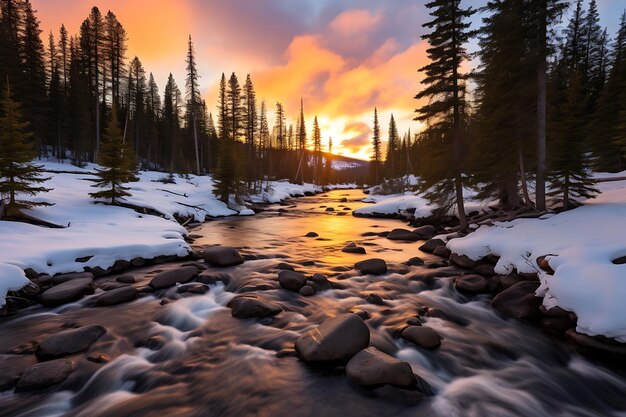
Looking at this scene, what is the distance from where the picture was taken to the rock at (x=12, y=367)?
4.62 metres

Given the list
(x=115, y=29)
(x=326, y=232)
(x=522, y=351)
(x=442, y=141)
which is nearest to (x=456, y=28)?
(x=442, y=141)

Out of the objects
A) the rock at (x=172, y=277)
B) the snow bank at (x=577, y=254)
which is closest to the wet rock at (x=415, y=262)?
the snow bank at (x=577, y=254)

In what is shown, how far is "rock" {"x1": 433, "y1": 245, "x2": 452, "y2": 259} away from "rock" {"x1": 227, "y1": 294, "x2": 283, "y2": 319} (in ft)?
27.3

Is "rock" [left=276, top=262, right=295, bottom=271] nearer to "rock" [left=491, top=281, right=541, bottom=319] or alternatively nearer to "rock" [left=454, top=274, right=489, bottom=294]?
"rock" [left=454, top=274, right=489, bottom=294]

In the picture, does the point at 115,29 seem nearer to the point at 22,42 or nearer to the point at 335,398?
the point at 22,42

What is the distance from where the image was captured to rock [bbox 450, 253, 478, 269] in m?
11.0

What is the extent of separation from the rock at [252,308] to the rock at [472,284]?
552 centimetres

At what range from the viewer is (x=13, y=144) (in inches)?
454

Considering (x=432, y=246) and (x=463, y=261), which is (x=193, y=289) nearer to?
(x=463, y=261)

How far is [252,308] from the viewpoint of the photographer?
7.22m

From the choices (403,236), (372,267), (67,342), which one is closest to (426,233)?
(403,236)

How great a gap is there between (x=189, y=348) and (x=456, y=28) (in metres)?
16.9

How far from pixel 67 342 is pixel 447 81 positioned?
55.1ft

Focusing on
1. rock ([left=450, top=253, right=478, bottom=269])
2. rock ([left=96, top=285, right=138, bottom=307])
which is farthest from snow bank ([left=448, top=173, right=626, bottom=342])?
rock ([left=96, top=285, right=138, bottom=307])
